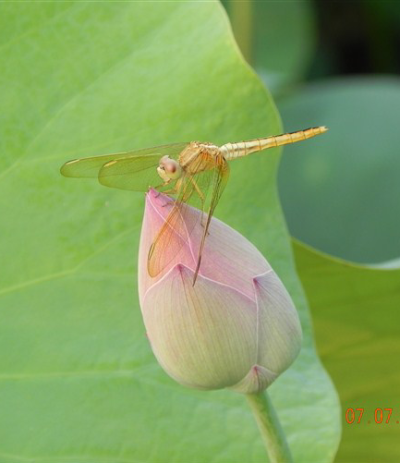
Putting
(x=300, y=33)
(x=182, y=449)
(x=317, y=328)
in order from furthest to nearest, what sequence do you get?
(x=300, y=33) → (x=317, y=328) → (x=182, y=449)

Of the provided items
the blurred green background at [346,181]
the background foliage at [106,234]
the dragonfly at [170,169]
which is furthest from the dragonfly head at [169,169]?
the blurred green background at [346,181]

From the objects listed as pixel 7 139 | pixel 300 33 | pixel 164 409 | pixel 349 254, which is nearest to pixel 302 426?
pixel 164 409

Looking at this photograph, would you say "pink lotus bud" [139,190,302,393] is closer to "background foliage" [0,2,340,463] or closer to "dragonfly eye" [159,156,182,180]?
"dragonfly eye" [159,156,182,180]

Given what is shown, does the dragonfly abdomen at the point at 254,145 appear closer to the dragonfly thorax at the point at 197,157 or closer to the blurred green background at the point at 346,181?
the dragonfly thorax at the point at 197,157

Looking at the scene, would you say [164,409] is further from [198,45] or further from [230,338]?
[198,45]

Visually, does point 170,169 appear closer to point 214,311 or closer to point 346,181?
point 214,311

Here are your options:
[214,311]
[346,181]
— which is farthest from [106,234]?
[346,181]

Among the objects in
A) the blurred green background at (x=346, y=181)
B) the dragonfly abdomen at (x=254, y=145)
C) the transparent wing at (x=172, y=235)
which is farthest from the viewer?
the blurred green background at (x=346, y=181)
